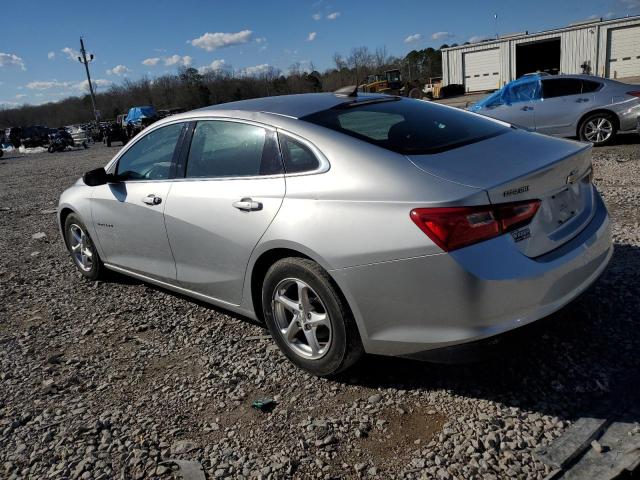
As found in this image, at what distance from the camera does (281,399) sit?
9.84ft

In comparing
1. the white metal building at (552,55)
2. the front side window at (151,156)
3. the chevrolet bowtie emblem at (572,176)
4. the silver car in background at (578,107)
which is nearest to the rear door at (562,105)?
the silver car in background at (578,107)

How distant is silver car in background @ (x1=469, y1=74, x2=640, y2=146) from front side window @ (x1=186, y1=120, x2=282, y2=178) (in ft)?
25.0

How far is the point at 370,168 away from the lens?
2.68 metres

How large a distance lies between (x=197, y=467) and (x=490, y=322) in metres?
1.53

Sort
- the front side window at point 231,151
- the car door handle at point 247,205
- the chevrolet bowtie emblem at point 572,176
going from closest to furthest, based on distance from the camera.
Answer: the chevrolet bowtie emblem at point 572,176 < the car door handle at point 247,205 < the front side window at point 231,151

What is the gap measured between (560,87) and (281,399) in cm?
997

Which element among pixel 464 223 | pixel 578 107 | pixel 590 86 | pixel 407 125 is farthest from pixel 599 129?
pixel 464 223

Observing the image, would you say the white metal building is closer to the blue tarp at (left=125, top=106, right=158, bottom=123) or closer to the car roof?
the blue tarp at (left=125, top=106, right=158, bottom=123)

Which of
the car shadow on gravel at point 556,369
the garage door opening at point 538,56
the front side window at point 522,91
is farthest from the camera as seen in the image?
the garage door opening at point 538,56

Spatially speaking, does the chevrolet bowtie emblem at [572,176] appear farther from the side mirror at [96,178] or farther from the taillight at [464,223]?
the side mirror at [96,178]

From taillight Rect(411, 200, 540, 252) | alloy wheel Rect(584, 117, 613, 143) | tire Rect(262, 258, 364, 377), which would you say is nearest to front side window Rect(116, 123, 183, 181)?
tire Rect(262, 258, 364, 377)

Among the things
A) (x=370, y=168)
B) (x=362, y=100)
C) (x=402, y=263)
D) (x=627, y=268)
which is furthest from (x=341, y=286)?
(x=627, y=268)

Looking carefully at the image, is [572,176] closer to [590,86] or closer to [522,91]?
[590,86]

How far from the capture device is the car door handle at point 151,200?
384cm
